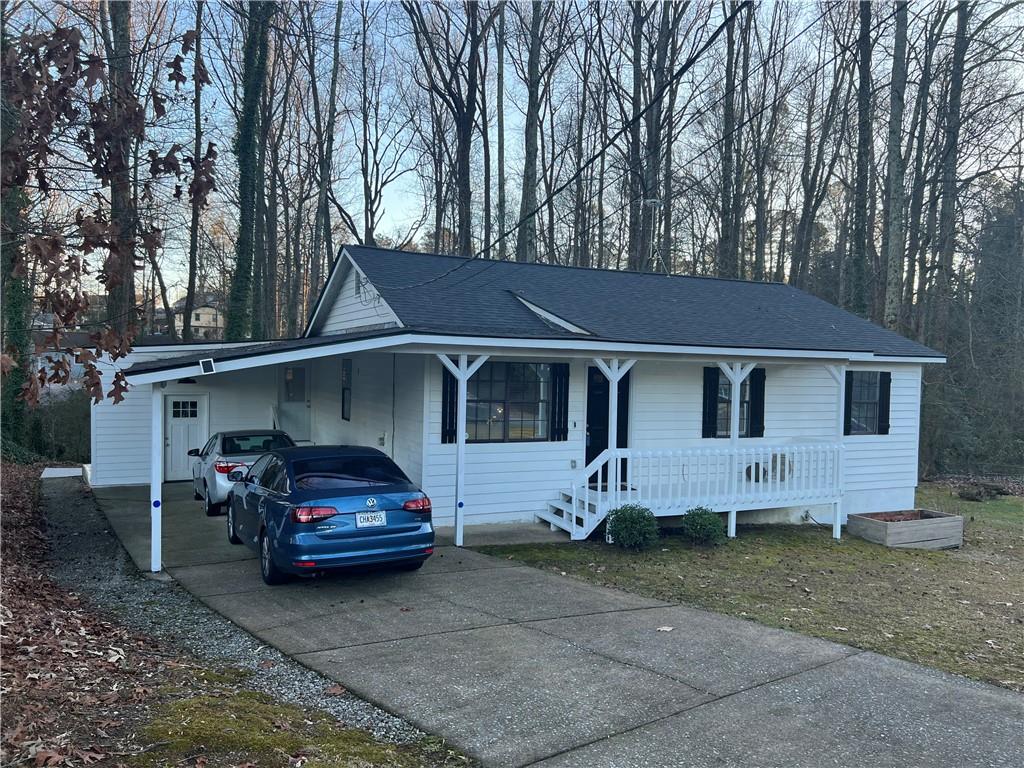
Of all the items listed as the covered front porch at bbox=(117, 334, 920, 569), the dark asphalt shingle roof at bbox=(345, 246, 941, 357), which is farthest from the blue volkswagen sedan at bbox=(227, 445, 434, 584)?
the dark asphalt shingle roof at bbox=(345, 246, 941, 357)

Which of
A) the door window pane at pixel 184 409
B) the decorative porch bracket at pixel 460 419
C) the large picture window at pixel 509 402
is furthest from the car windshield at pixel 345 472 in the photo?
the door window pane at pixel 184 409

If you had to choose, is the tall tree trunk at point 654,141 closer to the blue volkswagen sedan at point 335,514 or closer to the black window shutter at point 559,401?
the black window shutter at point 559,401

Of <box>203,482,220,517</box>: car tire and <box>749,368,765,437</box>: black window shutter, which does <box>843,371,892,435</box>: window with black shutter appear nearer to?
<box>749,368,765,437</box>: black window shutter

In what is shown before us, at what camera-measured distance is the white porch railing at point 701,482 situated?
11141 millimetres

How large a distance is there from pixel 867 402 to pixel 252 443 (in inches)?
455

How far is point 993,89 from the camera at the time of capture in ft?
74.3

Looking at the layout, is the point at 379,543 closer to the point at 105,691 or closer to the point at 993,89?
Result: the point at 105,691

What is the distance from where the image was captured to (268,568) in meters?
7.92

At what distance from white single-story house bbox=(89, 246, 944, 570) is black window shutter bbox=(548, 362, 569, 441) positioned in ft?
0.08

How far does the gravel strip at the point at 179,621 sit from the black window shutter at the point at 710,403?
906 cm

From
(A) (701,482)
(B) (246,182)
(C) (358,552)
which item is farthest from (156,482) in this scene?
(B) (246,182)

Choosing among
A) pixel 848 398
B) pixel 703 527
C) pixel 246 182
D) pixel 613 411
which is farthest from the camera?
pixel 246 182

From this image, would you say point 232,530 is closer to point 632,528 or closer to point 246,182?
point 632,528

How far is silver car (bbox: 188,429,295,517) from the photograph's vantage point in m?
11.7
